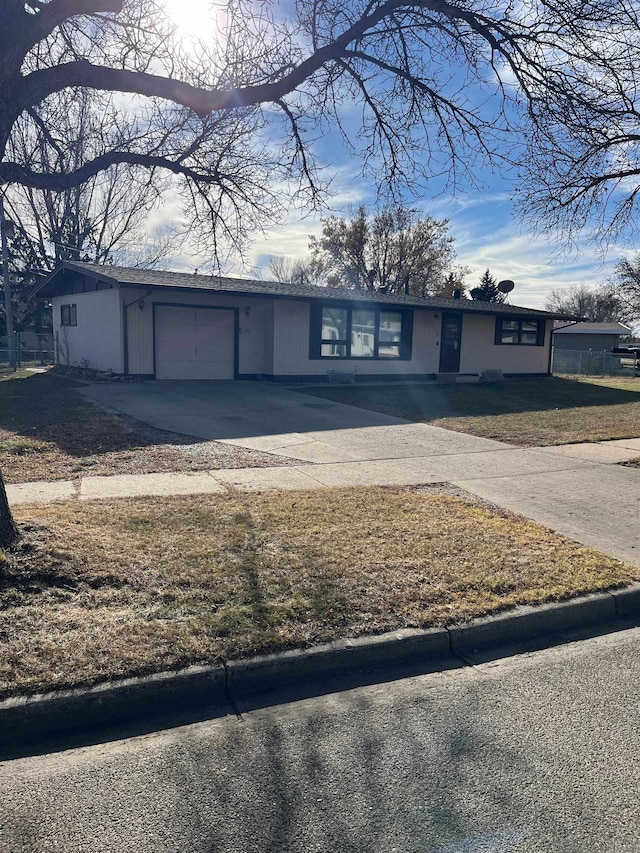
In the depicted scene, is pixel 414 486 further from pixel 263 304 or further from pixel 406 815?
pixel 263 304

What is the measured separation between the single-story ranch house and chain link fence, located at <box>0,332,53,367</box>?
26.6ft

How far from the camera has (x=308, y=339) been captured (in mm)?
19031

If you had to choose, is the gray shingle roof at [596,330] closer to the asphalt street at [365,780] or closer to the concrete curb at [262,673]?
the concrete curb at [262,673]

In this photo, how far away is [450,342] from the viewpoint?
73.0ft

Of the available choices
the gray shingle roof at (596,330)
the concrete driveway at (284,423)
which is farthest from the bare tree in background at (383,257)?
the concrete driveway at (284,423)

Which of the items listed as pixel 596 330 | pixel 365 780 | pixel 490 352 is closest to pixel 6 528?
pixel 365 780

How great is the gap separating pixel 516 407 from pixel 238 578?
1320cm

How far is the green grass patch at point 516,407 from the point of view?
11.8 m

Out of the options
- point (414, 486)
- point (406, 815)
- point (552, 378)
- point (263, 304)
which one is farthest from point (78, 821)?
point (552, 378)

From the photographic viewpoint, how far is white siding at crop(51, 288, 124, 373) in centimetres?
1741

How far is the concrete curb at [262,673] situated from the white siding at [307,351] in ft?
50.4

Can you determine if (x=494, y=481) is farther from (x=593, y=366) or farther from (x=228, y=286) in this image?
(x=593, y=366)

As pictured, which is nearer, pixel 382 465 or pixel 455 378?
pixel 382 465

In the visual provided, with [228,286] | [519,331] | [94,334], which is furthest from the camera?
[519,331]
